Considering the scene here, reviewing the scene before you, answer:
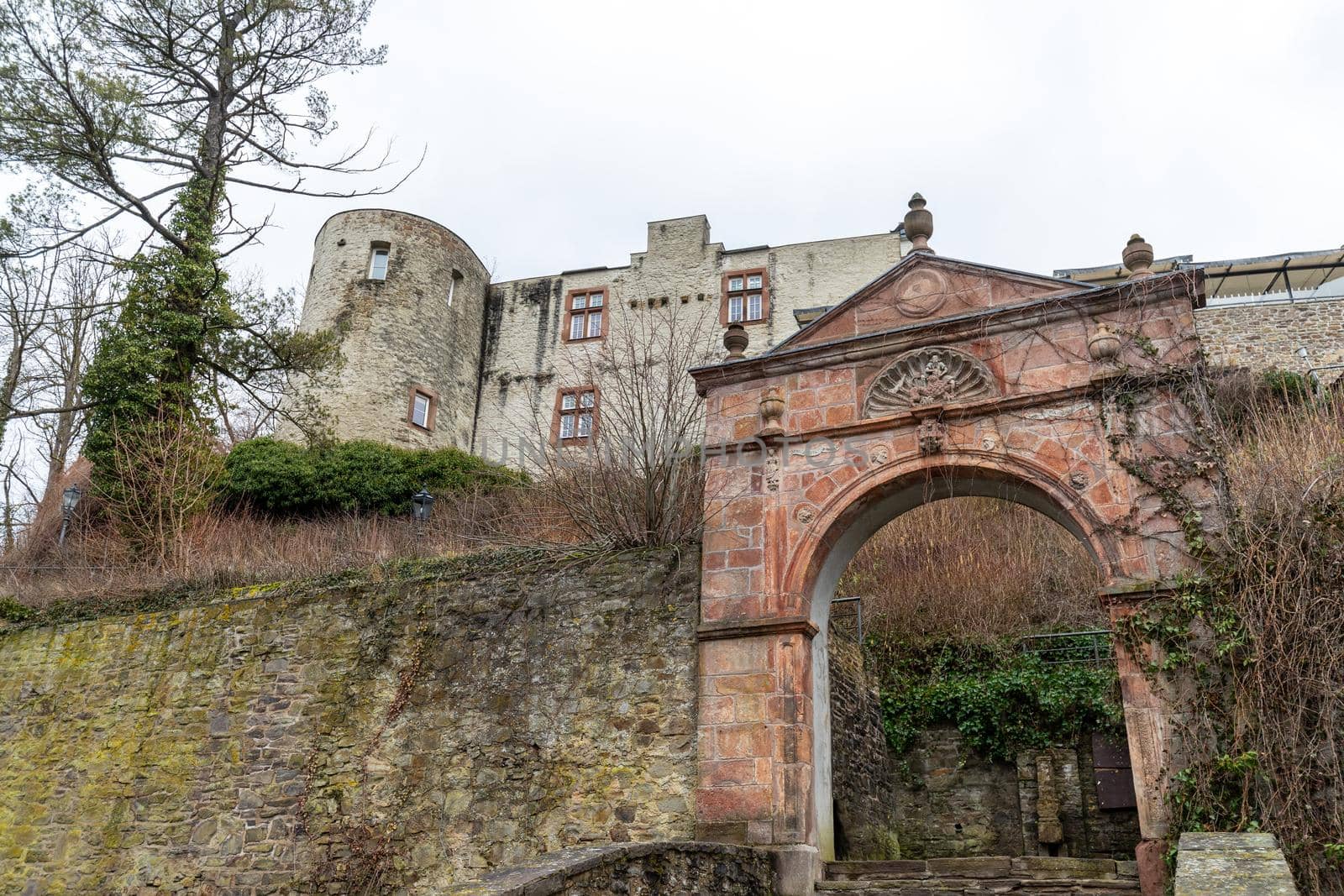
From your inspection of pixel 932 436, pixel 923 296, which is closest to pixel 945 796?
pixel 932 436

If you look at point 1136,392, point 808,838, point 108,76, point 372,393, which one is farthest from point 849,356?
point 372,393

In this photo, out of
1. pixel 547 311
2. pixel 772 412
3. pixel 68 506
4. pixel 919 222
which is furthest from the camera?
pixel 547 311

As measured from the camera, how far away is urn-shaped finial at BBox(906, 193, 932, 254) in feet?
30.6

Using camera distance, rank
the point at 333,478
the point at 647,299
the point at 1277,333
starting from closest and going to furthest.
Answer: the point at 333,478 < the point at 1277,333 < the point at 647,299

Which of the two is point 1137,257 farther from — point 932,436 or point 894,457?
point 894,457

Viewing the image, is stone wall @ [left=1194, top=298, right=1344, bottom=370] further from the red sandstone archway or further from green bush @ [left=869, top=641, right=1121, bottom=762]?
the red sandstone archway

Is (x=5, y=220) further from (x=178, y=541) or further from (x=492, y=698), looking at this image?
(x=492, y=698)

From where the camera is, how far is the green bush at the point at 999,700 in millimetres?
12398

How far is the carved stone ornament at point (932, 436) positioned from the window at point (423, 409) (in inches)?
687

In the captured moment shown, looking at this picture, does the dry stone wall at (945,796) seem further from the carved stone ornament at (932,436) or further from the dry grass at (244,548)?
the dry grass at (244,548)

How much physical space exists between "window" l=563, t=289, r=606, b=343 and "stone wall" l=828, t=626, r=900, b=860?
15089 millimetres

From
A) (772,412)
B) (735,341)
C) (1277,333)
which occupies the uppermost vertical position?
(1277,333)

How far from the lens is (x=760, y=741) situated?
7.96 meters

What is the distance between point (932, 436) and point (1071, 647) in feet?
23.4
